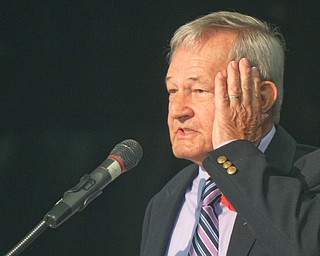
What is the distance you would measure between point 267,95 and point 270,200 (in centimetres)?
65

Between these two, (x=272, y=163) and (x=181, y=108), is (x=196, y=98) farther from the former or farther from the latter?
(x=272, y=163)

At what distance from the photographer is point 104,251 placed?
3934mm

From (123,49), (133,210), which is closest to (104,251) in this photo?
(133,210)

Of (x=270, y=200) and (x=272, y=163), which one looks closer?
(x=270, y=200)

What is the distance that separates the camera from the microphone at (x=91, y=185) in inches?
89.2

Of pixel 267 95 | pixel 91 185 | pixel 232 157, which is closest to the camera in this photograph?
pixel 91 185

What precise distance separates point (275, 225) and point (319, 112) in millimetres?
1513

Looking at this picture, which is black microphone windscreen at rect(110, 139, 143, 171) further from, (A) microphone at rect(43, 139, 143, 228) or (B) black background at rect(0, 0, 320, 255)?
(B) black background at rect(0, 0, 320, 255)

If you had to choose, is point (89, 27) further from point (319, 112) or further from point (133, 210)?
point (319, 112)

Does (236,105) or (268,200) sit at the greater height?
(236,105)

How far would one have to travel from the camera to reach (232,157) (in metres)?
2.49

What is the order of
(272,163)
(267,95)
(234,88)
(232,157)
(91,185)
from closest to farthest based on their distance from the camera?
(91,185) → (232,157) → (234,88) → (272,163) → (267,95)

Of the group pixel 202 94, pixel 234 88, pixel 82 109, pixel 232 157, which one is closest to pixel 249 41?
pixel 202 94

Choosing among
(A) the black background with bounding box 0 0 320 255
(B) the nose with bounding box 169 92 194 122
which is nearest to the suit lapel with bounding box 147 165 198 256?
(B) the nose with bounding box 169 92 194 122
